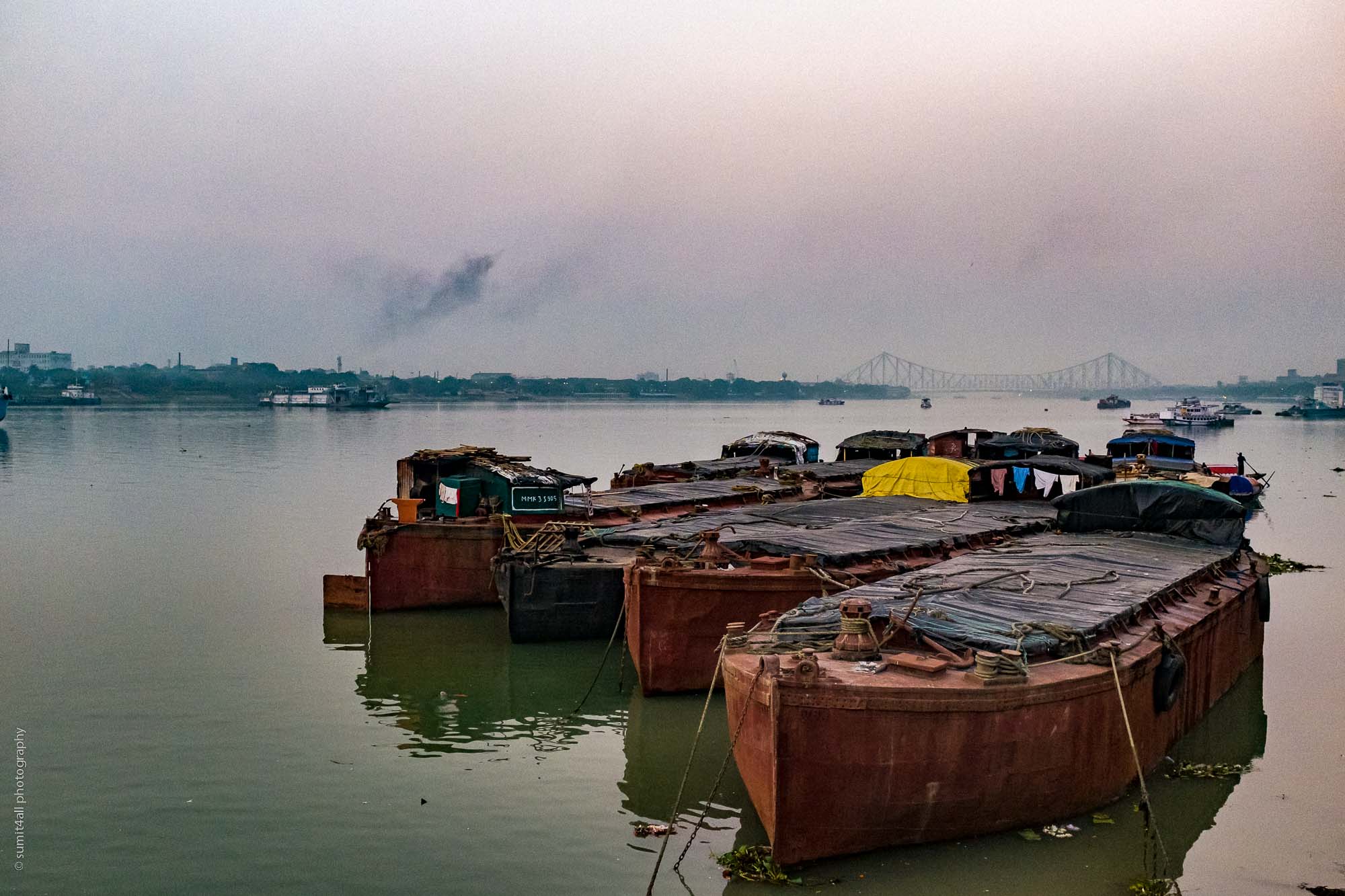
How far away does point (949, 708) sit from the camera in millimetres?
10938

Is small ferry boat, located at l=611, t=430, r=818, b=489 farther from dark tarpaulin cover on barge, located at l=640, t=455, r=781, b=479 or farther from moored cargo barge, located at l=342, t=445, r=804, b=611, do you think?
moored cargo barge, located at l=342, t=445, r=804, b=611

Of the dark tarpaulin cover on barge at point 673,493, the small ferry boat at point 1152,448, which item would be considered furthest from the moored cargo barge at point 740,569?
the small ferry boat at point 1152,448

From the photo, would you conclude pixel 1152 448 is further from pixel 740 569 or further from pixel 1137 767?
pixel 1137 767

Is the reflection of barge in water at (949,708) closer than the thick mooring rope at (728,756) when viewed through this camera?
Yes

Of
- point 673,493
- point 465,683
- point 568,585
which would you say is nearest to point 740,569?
point 568,585

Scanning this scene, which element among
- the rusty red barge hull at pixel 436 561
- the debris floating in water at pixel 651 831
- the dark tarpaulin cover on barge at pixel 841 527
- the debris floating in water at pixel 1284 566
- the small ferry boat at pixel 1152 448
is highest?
the small ferry boat at pixel 1152 448

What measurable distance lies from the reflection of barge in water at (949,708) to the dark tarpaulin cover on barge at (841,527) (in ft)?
14.8

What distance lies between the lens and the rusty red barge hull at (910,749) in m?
10.9

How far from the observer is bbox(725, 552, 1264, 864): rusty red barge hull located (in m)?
10.9

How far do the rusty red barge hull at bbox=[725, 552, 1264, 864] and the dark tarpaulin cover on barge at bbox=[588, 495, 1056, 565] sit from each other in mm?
7421

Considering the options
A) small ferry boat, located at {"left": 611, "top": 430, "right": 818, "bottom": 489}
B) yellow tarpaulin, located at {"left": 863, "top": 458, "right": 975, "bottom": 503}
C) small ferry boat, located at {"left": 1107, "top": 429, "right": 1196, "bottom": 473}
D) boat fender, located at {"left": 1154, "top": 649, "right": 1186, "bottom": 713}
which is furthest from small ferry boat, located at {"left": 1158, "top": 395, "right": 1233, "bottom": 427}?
boat fender, located at {"left": 1154, "top": 649, "right": 1186, "bottom": 713}

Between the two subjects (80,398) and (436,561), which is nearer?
(436,561)

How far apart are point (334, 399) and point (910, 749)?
178564 millimetres

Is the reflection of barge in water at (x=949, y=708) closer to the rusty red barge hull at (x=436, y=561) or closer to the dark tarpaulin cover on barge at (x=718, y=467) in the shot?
the rusty red barge hull at (x=436, y=561)
